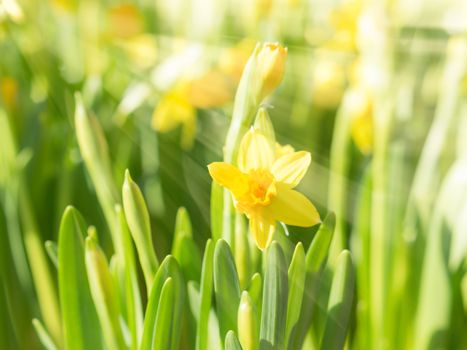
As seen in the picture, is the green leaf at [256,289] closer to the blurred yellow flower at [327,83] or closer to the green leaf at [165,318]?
the green leaf at [165,318]

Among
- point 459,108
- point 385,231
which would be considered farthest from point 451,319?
point 459,108

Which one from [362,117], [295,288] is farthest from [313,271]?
[362,117]

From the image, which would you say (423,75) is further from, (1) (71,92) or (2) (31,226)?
(2) (31,226)

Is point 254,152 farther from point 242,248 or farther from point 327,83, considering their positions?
point 327,83

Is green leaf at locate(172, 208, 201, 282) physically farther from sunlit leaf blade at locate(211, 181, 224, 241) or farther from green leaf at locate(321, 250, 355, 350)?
green leaf at locate(321, 250, 355, 350)

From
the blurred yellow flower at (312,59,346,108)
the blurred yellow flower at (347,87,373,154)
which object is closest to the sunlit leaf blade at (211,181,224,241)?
the blurred yellow flower at (347,87,373,154)
